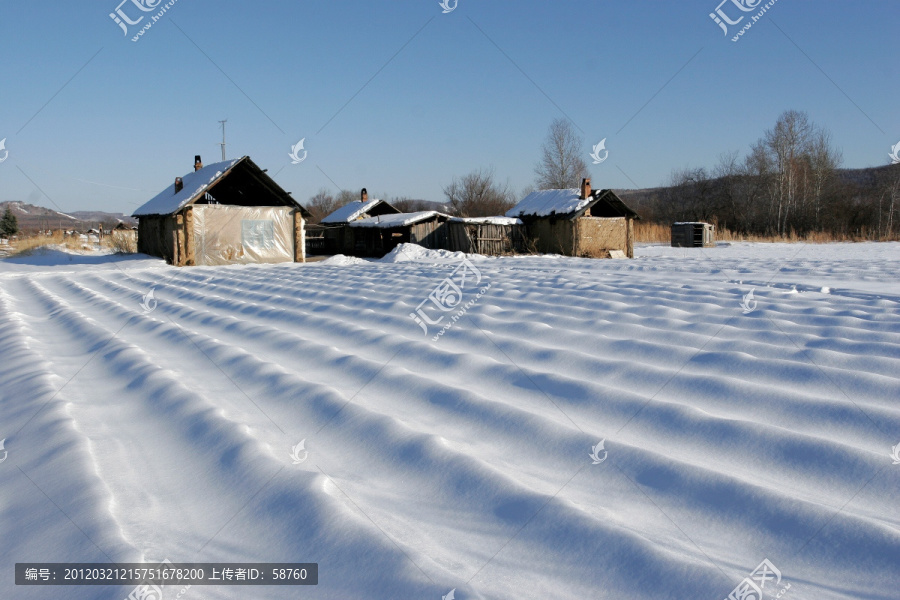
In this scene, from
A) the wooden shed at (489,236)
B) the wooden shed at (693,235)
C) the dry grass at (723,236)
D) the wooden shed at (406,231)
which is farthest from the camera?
the dry grass at (723,236)

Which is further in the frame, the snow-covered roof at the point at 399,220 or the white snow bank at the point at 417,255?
the snow-covered roof at the point at 399,220

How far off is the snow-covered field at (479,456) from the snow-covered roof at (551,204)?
60.6 ft

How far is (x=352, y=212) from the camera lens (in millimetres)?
32406

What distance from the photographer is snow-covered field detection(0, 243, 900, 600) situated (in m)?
1.77

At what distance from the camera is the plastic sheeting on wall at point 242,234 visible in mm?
19078

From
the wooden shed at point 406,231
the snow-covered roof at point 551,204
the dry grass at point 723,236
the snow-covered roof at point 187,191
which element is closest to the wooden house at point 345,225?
the wooden shed at point 406,231

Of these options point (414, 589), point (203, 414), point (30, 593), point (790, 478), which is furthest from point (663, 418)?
point (30, 593)

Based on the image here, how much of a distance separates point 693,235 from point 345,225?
57.3 feet

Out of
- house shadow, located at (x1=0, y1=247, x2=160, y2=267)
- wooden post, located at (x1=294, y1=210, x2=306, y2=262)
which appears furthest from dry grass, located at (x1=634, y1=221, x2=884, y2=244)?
house shadow, located at (x1=0, y1=247, x2=160, y2=267)

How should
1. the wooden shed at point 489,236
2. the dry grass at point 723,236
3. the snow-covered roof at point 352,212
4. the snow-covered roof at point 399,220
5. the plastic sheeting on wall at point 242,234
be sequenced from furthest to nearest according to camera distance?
the dry grass at point 723,236 → the snow-covered roof at point 352,212 → the snow-covered roof at point 399,220 → the wooden shed at point 489,236 → the plastic sheeting on wall at point 242,234

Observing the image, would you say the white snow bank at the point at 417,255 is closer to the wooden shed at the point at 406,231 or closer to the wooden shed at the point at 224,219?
the wooden shed at the point at 224,219

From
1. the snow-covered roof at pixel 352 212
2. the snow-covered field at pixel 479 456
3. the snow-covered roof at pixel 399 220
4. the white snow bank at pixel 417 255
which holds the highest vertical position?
the snow-covered roof at pixel 352 212

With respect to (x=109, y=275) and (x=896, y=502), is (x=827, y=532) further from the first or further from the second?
(x=109, y=275)

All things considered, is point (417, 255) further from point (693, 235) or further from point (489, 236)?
point (693, 235)
